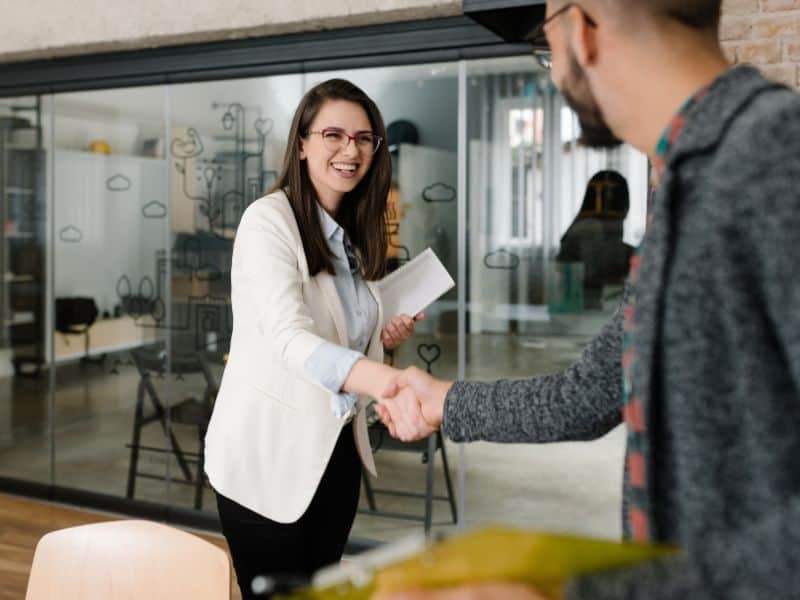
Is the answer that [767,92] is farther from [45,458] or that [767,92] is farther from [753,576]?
[45,458]

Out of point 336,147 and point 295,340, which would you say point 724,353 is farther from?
point 336,147

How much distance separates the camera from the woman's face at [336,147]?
2168 mm

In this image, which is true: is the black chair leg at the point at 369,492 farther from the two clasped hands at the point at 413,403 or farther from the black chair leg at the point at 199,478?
the two clasped hands at the point at 413,403

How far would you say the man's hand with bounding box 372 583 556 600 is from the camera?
2.25ft

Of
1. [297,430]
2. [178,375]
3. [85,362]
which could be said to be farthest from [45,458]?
[297,430]

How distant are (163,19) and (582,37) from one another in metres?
3.58

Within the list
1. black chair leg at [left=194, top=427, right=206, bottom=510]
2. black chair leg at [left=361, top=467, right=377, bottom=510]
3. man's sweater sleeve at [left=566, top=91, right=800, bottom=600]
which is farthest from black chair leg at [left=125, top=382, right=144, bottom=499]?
man's sweater sleeve at [left=566, top=91, right=800, bottom=600]

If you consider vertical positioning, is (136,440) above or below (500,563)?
below

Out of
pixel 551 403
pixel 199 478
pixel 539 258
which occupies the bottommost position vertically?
pixel 199 478

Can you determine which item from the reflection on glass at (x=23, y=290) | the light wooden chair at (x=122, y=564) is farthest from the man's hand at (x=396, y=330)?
the reflection on glass at (x=23, y=290)

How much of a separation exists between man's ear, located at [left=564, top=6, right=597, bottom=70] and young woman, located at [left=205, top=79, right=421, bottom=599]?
3.27ft

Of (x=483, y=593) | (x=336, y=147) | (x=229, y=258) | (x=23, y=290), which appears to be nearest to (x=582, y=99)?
(x=483, y=593)

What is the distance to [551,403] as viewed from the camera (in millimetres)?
1330

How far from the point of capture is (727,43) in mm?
3072
